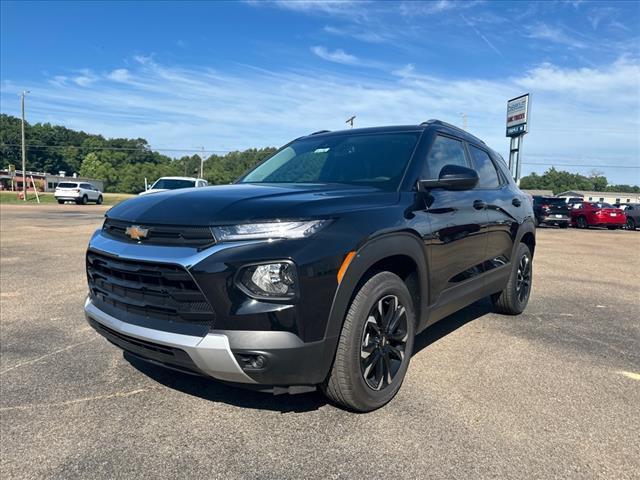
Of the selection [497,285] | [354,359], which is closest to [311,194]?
[354,359]

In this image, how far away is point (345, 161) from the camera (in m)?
3.89

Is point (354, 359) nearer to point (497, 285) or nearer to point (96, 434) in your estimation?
point (96, 434)

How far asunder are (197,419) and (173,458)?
0.41 m

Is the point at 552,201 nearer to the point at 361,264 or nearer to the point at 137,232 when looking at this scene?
the point at 361,264

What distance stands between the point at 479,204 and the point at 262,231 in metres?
2.38

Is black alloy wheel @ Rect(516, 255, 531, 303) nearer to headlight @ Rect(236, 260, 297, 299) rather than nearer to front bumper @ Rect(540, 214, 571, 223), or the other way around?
headlight @ Rect(236, 260, 297, 299)

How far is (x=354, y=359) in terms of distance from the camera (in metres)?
2.75

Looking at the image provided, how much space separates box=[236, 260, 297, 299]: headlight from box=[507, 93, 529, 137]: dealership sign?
3238cm

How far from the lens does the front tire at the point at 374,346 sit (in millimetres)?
2732

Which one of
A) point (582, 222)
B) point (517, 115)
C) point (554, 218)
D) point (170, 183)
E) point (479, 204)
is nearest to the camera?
point (479, 204)

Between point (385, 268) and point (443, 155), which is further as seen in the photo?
point (443, 155)

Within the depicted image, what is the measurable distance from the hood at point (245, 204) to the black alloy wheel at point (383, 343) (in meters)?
0.65

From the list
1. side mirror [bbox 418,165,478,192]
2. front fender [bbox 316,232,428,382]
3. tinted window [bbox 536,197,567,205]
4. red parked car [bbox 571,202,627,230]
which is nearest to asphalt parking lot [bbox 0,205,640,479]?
front fender [bbox 316,232,428,382]

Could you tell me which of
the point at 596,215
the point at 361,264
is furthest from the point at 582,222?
the point at 361,264
